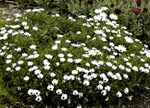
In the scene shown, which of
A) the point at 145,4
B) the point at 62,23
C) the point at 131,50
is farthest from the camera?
the point at 145,4

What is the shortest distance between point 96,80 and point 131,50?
1.18 meters

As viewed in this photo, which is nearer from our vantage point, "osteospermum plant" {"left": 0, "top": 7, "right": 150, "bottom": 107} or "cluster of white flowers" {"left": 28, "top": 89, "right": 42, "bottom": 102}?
"cluster of white flowers" {"left": 28, "top": 89, "right": 42, "bottom": 102}

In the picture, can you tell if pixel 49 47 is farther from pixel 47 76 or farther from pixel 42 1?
pixel 42 1

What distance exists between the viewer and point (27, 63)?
616cm

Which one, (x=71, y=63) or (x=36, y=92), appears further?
(x=71, y=63)

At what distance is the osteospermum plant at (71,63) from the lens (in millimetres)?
5945

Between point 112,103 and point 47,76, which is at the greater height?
point 47,76

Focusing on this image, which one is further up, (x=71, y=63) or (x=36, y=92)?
(x=71, y=63)

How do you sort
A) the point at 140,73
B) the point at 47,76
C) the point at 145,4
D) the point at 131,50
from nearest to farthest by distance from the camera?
the point at 47,76, the point at 140,73, the point at 131,50, the point at 145,4

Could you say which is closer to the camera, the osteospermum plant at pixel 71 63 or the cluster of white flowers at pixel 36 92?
the cluster of white flowers at pixel 36 92

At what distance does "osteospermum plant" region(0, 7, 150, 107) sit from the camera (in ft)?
19.5

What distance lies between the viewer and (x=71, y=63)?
20.3 ft

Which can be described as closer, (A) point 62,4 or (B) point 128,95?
(B) point 128,95

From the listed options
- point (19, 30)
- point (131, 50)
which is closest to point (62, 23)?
point (19, 30)
